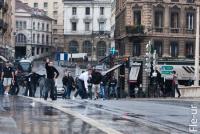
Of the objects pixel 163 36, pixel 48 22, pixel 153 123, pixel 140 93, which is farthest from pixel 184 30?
pixel 48 22

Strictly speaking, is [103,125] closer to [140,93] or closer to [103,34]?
[140,93]

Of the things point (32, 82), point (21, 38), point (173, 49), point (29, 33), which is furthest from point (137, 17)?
point (29, 33)

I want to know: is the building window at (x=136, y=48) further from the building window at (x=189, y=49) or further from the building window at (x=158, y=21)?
the building window at (x=189, y=49)

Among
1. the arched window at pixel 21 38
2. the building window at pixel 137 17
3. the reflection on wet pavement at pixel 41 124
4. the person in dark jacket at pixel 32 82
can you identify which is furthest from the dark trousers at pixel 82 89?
the arched window at pixel 21 38

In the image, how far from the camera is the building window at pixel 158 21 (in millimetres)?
62844

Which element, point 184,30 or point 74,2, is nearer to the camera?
point 184,30

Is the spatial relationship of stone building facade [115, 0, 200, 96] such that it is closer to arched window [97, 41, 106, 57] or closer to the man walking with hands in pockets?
the man walking with hands in pockets

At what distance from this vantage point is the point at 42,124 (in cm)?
1227

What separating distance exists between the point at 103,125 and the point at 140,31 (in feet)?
163

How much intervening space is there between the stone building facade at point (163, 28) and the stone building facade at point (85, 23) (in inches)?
2646

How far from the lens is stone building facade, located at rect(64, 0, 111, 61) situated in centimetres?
13150

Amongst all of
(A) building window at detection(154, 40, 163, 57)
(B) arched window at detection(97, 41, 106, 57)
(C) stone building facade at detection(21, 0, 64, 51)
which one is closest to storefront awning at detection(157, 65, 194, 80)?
(A) building window at detection(154, 40, 163, 57)

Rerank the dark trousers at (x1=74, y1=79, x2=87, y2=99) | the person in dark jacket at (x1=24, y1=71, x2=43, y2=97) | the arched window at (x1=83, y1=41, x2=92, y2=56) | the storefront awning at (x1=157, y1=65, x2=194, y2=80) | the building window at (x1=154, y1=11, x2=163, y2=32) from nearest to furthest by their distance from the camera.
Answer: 1. the dark trousers at (x1=74, y1=79, x2=87, y2=99)
2. the person in dark jacket at (x1=24, y1=71, x2=43, y2=97)
3. the storefront awning at (x1=157, y1=65, x2=194, y2=80)
4. the building window at (x1=154, y1=11, x2=163, y2=32)
5. the arched window at (x1=83, y1=41, x2=92, y2=56)

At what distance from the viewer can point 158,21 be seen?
207 feet
